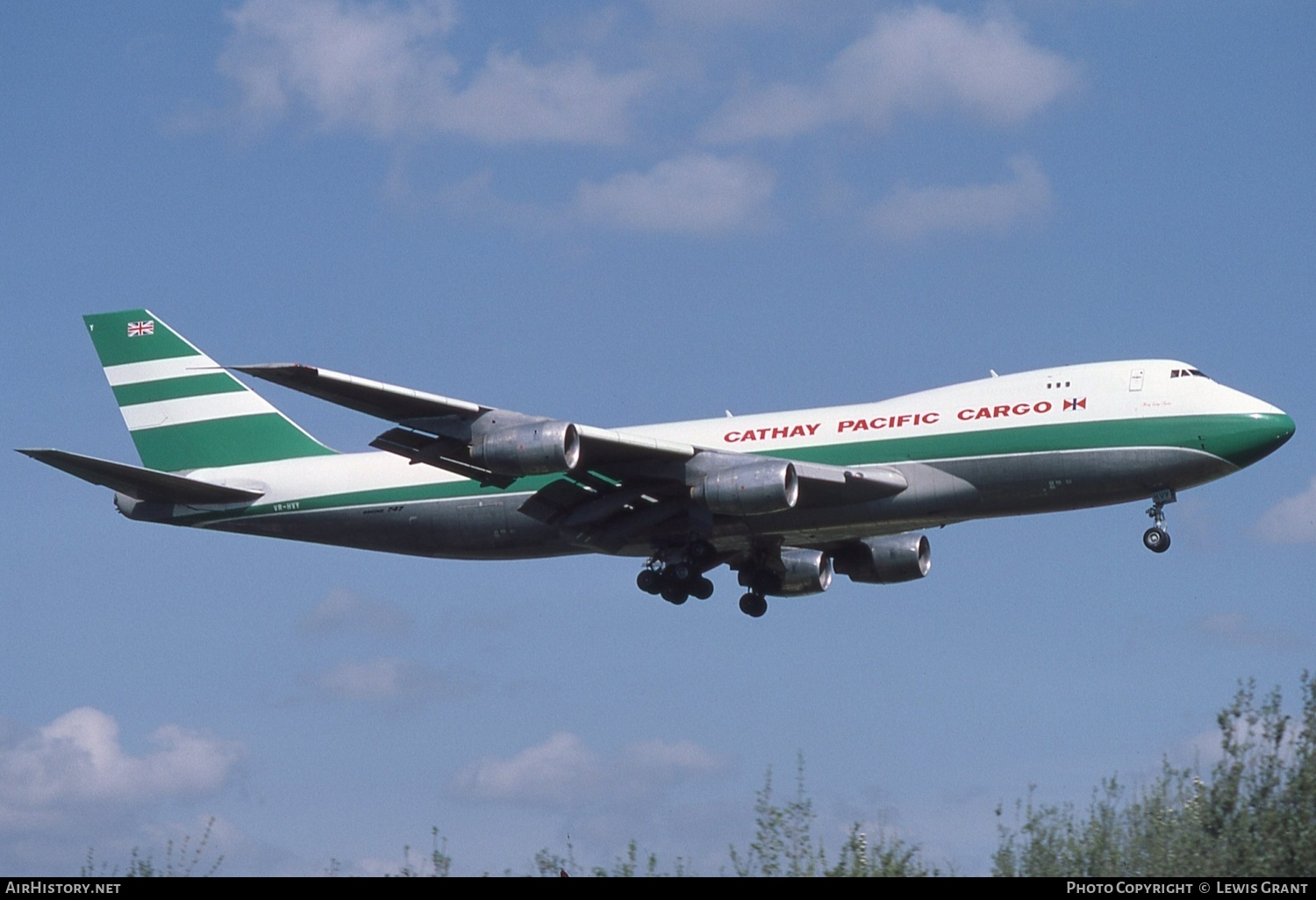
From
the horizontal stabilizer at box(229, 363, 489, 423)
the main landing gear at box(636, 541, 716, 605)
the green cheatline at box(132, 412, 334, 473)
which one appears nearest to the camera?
the horizontal stabilizer at box(229, 363, 489, 423)

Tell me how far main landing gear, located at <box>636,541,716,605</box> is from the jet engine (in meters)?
4.09

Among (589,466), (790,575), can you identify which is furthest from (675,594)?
(790,575)

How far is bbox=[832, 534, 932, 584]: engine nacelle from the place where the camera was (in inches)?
1891

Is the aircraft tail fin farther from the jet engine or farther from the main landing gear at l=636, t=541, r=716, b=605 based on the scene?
the jet engine

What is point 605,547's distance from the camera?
44.4 meters

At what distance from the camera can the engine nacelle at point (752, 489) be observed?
132 feet

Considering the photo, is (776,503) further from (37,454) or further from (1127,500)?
(37,454)

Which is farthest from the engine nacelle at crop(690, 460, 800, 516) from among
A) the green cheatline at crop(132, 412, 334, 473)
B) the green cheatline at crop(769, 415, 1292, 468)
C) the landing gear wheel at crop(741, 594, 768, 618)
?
the green cheatline at crop(132, 412, 334, 473)

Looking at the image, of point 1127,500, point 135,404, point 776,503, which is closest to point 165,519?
point 135,404

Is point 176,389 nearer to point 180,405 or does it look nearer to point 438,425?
point 180,405

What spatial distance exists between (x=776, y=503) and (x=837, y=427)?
3687 mm

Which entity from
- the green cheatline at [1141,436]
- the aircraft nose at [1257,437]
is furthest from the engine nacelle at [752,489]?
the aircraft nose at [1257,437]
